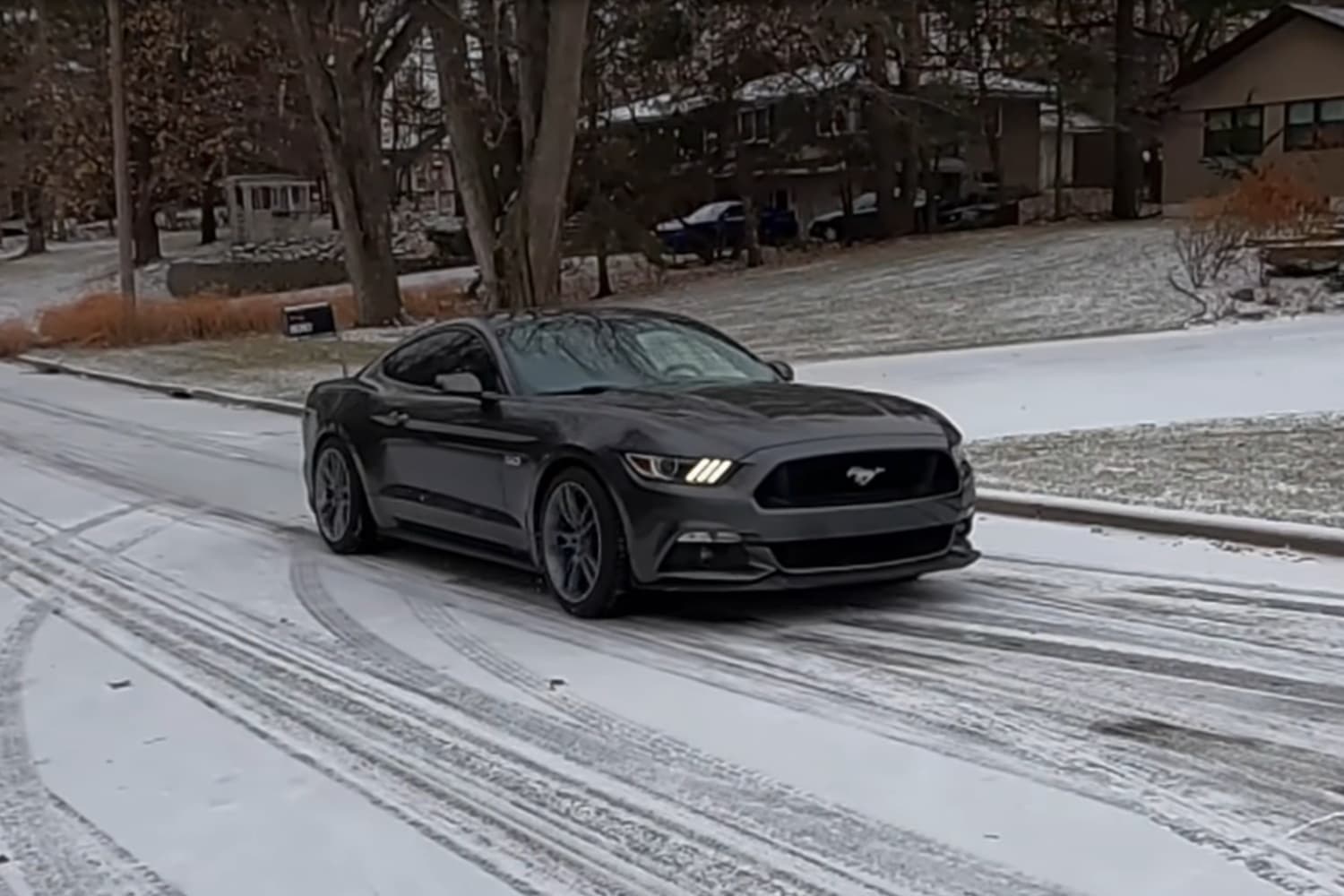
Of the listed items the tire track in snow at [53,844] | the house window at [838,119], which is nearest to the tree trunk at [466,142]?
the house window at [838,119]

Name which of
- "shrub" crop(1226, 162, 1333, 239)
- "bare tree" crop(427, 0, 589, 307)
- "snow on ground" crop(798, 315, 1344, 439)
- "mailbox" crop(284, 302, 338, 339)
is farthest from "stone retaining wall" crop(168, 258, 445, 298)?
"snow on ground" crop(798, 315, 1344, 439)

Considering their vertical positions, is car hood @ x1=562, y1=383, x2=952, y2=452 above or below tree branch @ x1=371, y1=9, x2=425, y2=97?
below

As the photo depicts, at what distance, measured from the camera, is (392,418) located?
31.7ft

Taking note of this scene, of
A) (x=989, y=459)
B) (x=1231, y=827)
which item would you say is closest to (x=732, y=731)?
(x=1231, y=827)

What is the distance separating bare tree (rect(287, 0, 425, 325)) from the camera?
99.8 feet

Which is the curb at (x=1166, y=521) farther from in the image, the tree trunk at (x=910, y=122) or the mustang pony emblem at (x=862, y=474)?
the tree trunk at (x=910, y=122)

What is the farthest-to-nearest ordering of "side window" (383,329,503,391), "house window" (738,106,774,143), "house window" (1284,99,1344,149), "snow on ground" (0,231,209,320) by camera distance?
"snow on ground" (0,231,209,320), "house window" (738,106,774,143), "house window" (1284,99,1344,149), "side window" (383,329,503,391)

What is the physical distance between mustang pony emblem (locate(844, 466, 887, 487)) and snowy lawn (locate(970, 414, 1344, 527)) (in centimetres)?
303

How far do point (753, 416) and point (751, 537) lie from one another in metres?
0.67

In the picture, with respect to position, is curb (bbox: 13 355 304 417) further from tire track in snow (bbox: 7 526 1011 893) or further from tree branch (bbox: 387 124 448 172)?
tire track in snow (bbox: 7 526 1011 893)

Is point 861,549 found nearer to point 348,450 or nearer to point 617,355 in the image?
point 617,355

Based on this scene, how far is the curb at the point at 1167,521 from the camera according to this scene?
362 inches

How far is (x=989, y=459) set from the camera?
1259 centimetres

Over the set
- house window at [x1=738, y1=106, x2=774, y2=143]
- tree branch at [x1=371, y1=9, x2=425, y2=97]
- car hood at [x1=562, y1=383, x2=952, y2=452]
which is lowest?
car hood at [x1=562, y1=383, x2=952, y2=452]
